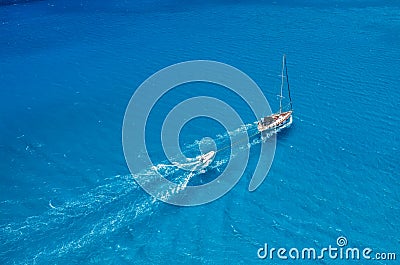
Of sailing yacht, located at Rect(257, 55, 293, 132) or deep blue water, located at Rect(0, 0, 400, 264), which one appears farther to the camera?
sailing yacht, located at Rect(257, 55, 293, 132)

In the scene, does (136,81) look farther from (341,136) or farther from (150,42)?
(341,136)

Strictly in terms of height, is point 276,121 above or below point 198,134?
above

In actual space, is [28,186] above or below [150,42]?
below

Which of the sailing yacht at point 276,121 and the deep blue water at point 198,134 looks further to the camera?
the sailing yacht at point 276,121

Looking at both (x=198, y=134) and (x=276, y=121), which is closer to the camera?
(x=276, y=121)

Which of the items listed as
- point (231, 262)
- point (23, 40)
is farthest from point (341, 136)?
point (23, 40)

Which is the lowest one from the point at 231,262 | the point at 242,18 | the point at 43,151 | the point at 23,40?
the point at 231,262

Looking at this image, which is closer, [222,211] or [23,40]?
[222,211]

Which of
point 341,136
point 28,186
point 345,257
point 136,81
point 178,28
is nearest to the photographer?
point 345,257
